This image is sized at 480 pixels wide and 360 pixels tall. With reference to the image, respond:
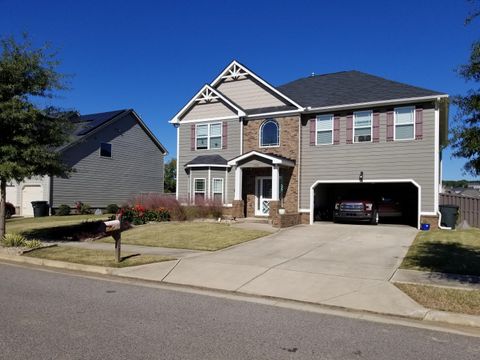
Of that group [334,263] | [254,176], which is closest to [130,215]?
[254,176]

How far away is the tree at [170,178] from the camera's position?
61.8 meters

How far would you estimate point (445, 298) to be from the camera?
23.9 feet

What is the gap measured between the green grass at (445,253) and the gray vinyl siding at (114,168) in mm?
21553

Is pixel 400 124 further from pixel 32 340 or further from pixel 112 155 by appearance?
pixel 112 155

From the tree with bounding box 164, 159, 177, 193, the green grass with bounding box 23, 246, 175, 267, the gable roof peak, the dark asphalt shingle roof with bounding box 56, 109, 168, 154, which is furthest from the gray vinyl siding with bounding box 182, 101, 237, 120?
the tree with bounding box 164, 159, 177, 193

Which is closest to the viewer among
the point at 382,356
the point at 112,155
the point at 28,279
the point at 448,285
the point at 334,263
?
the point at 382,356

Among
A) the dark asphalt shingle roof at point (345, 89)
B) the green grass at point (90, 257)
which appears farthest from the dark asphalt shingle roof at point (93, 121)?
the green grass at point (90, 257)

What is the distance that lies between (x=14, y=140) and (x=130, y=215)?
23.2ft

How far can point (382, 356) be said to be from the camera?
4965 millimetres

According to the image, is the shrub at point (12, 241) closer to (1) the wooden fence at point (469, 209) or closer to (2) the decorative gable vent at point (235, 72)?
(2) the decorative gable vent at point (235, 72)

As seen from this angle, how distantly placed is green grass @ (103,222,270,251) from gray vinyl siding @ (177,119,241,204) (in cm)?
455

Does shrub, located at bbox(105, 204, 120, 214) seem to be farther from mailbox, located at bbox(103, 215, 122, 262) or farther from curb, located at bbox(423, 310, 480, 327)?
curb, located at bbox(423, 310, 480, 327)

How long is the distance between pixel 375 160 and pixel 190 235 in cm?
937

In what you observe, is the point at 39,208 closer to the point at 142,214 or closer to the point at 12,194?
the point at 12,194
